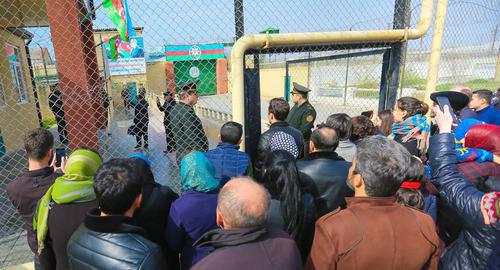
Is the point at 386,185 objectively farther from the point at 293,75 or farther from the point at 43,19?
the point at 43,19

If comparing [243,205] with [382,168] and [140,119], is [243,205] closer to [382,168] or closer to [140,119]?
[382,168]

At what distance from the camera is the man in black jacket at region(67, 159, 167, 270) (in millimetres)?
1268

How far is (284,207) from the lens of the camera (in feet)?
5.61

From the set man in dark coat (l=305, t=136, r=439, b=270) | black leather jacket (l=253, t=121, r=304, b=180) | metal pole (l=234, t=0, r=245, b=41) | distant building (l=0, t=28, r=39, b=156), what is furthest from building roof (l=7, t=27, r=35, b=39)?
man in dark coat (l=305, t=136, r=439, b=270)

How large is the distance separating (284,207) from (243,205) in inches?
23.6

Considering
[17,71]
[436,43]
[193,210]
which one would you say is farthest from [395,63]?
[17,71]

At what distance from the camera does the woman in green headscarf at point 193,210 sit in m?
1.67

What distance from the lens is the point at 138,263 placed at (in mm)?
1256

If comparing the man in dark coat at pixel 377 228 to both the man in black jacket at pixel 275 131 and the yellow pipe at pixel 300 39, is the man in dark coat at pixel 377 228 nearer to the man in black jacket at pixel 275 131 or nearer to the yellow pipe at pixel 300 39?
the yellow pipe at pixel 300 39

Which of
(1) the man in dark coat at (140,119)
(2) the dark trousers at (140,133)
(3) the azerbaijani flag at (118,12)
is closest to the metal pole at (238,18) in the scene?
(3) the azerbaijani flag at (118,12)

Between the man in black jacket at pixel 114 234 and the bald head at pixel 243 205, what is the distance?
0.41 meters

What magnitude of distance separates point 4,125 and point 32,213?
21.9 feet

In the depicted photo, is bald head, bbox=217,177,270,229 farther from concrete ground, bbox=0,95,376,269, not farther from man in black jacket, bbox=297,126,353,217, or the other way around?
concrete ground, bbox=0,95,376,269

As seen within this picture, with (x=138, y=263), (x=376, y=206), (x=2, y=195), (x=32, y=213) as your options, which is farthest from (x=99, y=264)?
(x=2, y=195)
